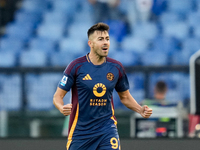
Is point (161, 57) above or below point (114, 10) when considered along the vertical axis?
below

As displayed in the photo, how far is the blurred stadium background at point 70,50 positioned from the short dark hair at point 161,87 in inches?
2.9

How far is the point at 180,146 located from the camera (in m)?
6.38

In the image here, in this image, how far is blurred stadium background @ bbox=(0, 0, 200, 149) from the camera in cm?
643

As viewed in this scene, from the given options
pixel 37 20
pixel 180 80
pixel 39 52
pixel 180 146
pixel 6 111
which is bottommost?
pixel 180 146

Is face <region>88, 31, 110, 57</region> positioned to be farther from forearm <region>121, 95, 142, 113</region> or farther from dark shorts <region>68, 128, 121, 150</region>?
dark shorts <region>68, 128, 121, 150</region>

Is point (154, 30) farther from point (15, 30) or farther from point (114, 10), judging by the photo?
point (15, 30)

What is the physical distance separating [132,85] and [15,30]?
78.5 inches

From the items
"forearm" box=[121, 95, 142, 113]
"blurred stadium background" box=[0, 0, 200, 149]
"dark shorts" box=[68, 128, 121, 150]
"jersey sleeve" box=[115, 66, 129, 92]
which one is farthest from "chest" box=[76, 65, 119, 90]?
"blurred stadium background" box=[0, 0, 200, 149]

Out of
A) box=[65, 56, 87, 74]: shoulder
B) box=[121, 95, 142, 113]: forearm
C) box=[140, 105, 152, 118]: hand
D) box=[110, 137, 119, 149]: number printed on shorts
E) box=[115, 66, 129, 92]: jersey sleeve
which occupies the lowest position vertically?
box=[110, 137, 119, 149]: number printed on shorts

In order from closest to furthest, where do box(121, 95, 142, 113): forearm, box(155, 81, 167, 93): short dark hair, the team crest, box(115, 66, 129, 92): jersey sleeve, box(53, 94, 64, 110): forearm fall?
1. box(53, 94, 64, 110): forearm
2. the team crest
3. box(115, 66, 129, 92): jersey sleeve
4. box(121, 95, 142, 113): forearm
5. box(155, 81, 167, 93): short dark hair

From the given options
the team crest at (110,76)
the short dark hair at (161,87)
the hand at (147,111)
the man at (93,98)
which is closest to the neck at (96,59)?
the man at (93,98)

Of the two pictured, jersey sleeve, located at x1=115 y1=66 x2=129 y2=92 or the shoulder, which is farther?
jersey sleeve, located at x1=115 y1=66 x2=129 y2=92

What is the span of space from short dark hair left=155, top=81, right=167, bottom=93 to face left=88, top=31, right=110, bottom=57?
2.51 metres

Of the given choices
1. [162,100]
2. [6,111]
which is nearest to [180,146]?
[162,100]
